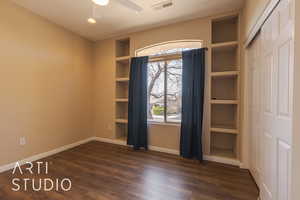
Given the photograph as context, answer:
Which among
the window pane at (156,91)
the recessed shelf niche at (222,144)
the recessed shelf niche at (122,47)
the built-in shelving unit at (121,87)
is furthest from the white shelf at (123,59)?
the recessed shelf niche at (222,144)

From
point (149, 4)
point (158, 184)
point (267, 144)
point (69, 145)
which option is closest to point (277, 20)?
point (267, 144)

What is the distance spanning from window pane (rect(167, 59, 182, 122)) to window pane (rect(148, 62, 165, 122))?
5.8 inches

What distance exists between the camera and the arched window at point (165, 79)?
10.5 feet

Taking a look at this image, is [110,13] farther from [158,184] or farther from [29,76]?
[158,184]

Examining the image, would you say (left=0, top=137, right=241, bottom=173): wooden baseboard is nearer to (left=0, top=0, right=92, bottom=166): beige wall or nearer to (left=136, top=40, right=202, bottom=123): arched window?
(left=0, top=0, right=92, bottom=166): beige wall

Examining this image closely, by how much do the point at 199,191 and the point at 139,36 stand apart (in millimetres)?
3259

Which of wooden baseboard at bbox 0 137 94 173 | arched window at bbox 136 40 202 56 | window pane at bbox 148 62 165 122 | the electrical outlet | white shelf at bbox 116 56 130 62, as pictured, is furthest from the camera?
white shelf at bbox 116 56 130 62

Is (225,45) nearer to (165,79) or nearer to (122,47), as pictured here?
(165,79)

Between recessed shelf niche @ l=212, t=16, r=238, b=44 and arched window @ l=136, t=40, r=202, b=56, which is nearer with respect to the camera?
recessed shelf niche @ l=212, t=16, r=238, b=44

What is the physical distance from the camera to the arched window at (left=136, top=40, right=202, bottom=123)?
3.21 meters

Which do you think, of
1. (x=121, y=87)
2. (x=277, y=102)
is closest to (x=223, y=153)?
(x=277, y=102)

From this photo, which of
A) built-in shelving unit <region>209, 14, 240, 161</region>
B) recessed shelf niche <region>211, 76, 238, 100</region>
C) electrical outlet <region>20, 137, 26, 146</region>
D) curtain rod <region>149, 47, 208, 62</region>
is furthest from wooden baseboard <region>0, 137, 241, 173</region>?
curtain rod <region>149, 47, 208, 62</region>

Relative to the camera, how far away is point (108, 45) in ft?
12.6

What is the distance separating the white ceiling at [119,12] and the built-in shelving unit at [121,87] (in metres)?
0.62
